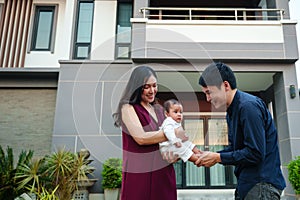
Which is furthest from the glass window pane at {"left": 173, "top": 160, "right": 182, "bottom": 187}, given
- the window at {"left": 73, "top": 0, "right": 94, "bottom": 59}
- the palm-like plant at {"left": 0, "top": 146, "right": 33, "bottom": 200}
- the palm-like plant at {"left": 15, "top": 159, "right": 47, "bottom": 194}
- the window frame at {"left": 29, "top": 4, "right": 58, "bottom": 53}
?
the window frame at {"left": 29, "top": 4, "right": 58, "bottom": 53}

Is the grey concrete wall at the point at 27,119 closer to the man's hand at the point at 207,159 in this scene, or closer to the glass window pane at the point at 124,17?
the glass window pane at the point at 124,17

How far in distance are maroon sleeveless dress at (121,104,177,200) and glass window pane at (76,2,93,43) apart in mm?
6059

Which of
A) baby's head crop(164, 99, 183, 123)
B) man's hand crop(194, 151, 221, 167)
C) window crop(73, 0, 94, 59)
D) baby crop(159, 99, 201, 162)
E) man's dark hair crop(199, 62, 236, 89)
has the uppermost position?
window crop(73, 0, 94, 59)

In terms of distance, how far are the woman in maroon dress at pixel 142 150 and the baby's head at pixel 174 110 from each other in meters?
Answer: 0.30

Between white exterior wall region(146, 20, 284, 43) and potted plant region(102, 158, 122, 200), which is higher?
white exterior wall region(146, 20, 284, 43)

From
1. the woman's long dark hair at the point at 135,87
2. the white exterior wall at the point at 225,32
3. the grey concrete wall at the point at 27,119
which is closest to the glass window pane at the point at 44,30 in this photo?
the grey concrete wall at the point at 27,119

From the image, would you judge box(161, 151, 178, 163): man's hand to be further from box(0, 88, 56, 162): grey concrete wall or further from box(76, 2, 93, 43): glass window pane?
box(76, 2, 93, 43): glass window pane

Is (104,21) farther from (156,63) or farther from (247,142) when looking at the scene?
(247,142)

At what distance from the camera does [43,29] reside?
24.6 ft

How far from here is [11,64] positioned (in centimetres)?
710

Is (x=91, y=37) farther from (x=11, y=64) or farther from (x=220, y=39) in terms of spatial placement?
(x=220, y=39)

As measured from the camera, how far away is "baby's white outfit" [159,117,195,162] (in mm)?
1346

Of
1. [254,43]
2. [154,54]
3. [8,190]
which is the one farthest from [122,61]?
[8,190]

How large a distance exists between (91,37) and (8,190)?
4.14 metres
